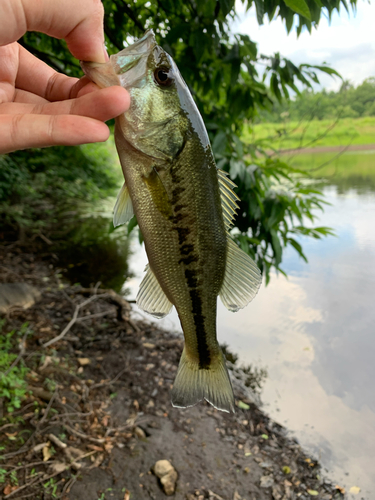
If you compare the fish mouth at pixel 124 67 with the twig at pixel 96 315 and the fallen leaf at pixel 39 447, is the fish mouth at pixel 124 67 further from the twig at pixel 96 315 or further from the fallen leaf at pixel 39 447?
the twig at pixel 96 315

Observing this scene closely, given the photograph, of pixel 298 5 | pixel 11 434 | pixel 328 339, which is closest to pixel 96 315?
pixel 11 434

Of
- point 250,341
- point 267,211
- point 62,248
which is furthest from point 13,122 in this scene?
point 62,248

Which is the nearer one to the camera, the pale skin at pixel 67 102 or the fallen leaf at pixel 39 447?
the pale skin at pixel 67 102

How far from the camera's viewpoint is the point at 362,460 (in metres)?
3.48

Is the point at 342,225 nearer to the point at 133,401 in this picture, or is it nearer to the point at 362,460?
the point at 362,460

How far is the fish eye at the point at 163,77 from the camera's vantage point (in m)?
1.14

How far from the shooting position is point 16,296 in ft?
16.4

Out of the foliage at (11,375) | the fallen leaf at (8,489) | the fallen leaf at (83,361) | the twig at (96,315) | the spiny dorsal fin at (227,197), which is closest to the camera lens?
→ the spiny dorsal fin at (227,197)

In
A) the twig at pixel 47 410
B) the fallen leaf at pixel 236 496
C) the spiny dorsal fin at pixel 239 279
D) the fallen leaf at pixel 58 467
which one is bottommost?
the fallen leaf at pixel 58 467

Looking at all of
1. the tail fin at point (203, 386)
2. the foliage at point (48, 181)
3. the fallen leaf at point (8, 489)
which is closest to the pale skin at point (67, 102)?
the tail fin at point (203, 386)

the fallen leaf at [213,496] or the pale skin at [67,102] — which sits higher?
the pale skin at [67,102]

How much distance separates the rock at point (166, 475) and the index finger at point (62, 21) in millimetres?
2992

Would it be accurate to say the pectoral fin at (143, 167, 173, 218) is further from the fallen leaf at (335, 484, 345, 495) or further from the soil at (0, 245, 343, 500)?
the fallen leaf at (335, 484, 345, 495)

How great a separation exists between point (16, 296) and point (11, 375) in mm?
1864
